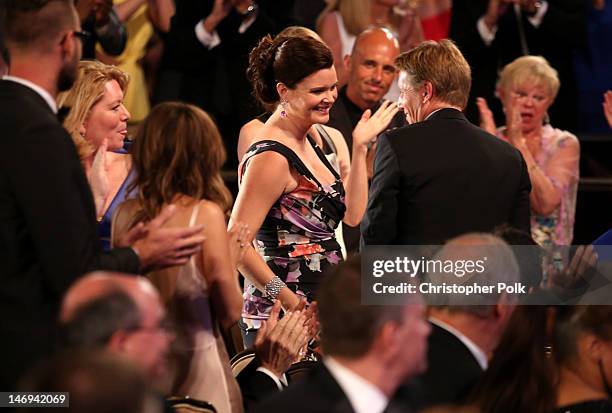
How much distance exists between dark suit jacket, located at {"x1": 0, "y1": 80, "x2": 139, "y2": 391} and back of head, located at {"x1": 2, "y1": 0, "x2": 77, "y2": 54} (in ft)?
0.39

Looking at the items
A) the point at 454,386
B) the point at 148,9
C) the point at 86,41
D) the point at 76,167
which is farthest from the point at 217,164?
the point at 148,9

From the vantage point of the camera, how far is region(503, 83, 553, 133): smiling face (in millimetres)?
5562

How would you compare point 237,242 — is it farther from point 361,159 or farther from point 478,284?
point 361,159

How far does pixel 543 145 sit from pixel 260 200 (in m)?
2.32

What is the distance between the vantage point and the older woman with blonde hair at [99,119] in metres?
3.97

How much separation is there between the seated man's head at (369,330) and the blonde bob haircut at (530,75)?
132 inches

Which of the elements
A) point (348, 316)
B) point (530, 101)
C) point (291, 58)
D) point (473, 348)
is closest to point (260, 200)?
point (291, 58)

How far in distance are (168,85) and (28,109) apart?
3.25 meters

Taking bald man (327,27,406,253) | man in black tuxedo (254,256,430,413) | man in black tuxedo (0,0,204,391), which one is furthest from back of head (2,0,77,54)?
bald man (327,27,406,253)

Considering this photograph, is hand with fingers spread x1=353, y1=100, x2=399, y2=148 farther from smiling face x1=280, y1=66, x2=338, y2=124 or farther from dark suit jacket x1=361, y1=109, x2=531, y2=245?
dark suit jacket x1=361, y1=109, x2=531, y2=245

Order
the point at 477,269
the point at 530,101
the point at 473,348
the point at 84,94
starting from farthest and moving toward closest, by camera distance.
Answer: the point at 530,101
the point at 84,94
the point at 477,269
the point at 473,348

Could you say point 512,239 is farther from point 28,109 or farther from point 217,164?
point 28,109

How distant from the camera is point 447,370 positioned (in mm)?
2814

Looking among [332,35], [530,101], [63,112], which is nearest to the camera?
[63,112]
